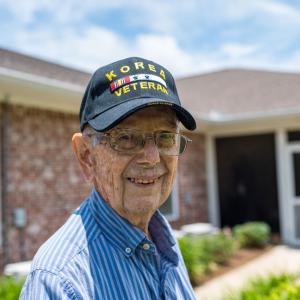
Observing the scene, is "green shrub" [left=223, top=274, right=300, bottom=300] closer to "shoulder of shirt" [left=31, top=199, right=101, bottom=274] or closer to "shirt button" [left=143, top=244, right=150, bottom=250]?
"shirt button" [left=143, top=244, right=150, bottom=250]

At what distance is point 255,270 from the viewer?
7418 mm

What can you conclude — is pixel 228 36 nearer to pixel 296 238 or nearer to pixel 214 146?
pixel 214 146

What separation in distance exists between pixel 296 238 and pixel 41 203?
21.6 feet

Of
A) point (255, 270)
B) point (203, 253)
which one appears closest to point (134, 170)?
point (203, 253)

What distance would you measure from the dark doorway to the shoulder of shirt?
967 centimetres

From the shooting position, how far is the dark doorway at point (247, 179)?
10453 millimetres

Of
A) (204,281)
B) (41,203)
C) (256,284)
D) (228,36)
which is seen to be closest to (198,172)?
(228,36)

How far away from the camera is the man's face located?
4.64 feet

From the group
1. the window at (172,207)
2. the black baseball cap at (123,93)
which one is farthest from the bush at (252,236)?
the black baseball cap at (123,93)

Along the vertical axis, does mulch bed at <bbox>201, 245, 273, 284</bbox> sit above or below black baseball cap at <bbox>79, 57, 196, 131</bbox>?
below

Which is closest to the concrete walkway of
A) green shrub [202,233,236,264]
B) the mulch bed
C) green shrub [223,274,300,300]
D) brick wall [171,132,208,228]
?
the mulch bed

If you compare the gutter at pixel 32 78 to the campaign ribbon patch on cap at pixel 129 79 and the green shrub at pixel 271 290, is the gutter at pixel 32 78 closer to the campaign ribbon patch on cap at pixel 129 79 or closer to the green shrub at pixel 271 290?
the green shrub at pixel 271 290

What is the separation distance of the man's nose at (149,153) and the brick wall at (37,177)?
5094 millimetres

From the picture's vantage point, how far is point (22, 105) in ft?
20.9
